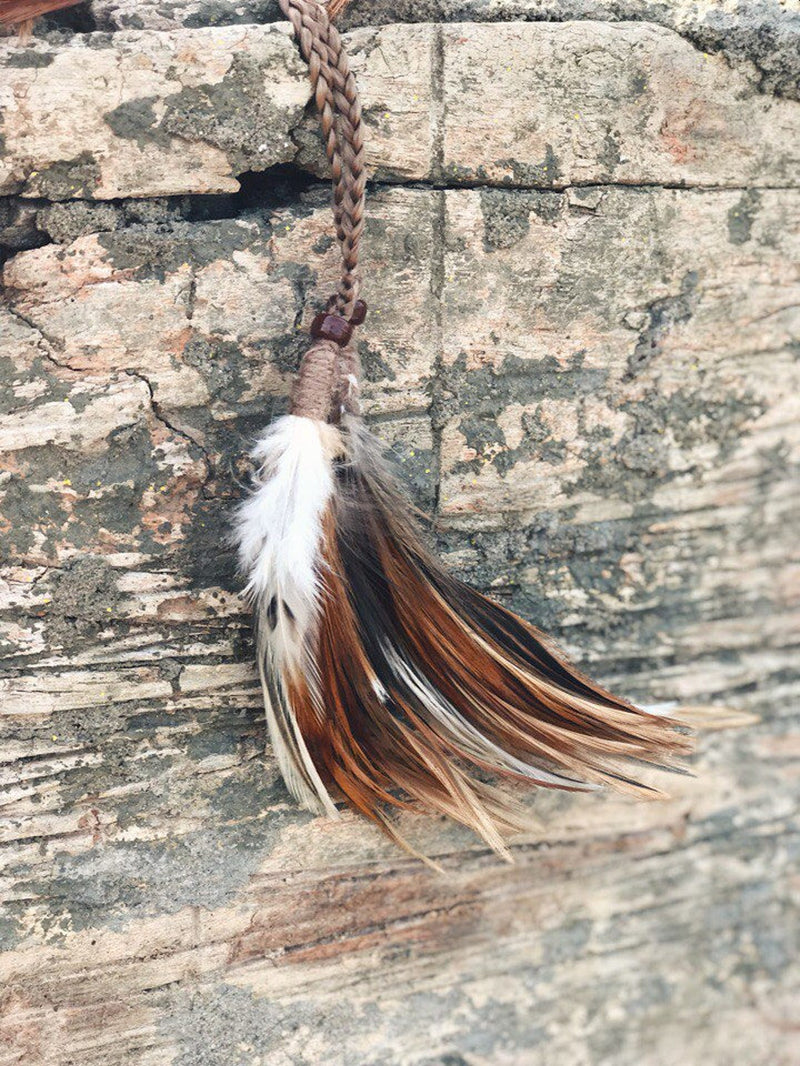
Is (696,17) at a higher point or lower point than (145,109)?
higher

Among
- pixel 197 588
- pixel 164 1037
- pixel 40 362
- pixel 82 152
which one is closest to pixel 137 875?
pixel 164 1037

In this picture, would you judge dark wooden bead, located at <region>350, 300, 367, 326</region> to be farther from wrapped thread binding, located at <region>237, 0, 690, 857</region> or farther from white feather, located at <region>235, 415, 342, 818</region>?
white feather, located at <region>235, 415, 342, 818</region>

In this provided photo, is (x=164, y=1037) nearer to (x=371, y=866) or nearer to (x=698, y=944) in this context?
(x=371, y=866)

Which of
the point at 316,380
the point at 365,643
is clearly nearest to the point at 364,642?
the point at 365,643

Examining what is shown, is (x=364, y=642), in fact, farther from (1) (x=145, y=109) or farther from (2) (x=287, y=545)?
(1) (x=145, y=109)

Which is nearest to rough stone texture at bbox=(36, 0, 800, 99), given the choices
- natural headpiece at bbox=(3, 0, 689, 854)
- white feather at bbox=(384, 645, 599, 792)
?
natural headpiece at bbox=(3, 0, 689, 854)

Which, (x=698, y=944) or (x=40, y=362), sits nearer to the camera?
(x=40, y=362)

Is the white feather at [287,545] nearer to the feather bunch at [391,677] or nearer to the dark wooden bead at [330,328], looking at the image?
the feather bunch at [391,677]

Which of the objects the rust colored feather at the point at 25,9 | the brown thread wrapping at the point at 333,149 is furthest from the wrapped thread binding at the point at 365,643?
the rust colored feather at the point at 25,9
